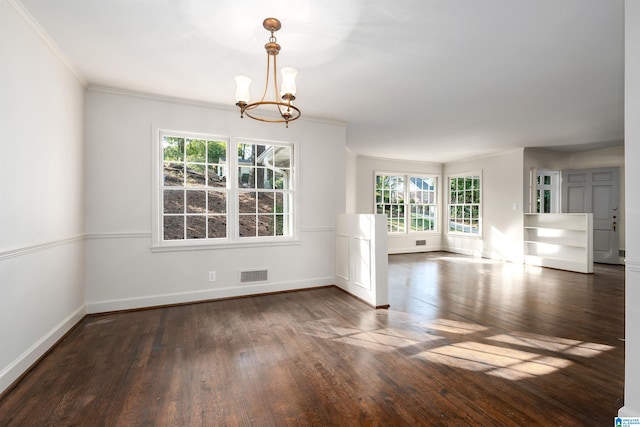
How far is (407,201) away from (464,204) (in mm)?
1510

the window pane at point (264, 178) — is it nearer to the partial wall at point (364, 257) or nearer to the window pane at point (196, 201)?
the window pane at point (196, 201)

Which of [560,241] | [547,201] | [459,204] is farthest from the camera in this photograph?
[459,204]

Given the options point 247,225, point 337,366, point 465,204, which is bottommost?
point 337,366

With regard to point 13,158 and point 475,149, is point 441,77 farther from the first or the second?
point 475,149

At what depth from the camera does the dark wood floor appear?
5.93ft

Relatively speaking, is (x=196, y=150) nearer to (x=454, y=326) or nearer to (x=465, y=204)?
(x=454, y=326)

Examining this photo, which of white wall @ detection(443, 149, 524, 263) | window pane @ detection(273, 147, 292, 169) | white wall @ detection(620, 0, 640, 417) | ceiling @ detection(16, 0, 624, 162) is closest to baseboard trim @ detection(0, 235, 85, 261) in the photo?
ceiling @ detection(16, 0, 624, 162)

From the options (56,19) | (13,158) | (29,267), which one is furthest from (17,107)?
(29,267)

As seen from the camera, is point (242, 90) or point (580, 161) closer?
point (242, 90)

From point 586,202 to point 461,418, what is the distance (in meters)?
7.54

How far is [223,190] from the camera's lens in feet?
13.5

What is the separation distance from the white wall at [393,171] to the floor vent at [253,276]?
157 inches

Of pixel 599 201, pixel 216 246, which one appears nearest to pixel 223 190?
pixel 216 246

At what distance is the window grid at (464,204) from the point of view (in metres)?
7.95
